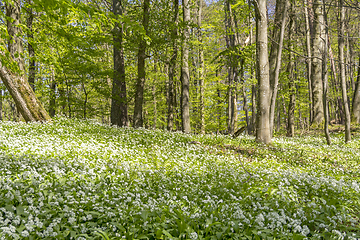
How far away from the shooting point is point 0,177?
3875mm

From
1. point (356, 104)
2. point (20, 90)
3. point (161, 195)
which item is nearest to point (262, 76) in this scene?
point (161, 195)

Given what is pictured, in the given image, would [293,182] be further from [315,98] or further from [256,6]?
[315,98]

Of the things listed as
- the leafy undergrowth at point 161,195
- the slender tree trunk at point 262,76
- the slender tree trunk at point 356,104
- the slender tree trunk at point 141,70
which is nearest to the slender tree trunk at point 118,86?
the slender tree trunk at point 141,70

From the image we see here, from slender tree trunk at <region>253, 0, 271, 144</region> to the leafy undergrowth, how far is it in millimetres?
1649

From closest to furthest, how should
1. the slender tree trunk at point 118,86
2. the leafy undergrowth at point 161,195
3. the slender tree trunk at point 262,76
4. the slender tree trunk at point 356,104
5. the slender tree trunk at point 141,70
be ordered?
the leafy undergrowth at point 161,195, the slender tree trunk at point 262,76, the slender tree trunk at point 141,70, the slender tree trunk at point 118,86, the slender tree trunk at point 356,104

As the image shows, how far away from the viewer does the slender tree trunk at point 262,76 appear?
8.55m

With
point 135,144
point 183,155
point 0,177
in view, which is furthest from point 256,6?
point 0,177

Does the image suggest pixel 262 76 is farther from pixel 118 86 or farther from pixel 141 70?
pixel 118 86

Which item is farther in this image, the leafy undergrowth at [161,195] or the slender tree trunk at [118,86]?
the slender tree trunk at [118,86]

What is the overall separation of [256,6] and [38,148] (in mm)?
8727

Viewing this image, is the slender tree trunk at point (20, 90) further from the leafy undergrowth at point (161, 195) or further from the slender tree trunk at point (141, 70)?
the slender tree trunk at point (141, 70)

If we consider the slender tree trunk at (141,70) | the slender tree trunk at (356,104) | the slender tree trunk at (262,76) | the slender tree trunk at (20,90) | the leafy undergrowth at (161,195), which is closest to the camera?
the leafy undergrowth at (161,195)

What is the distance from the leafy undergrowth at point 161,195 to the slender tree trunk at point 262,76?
1649 millimetres

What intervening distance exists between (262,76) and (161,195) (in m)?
6.52
